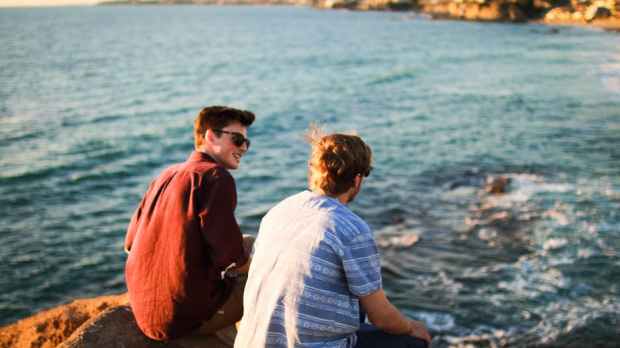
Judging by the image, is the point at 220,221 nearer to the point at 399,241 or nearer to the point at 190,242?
the point at 190,242

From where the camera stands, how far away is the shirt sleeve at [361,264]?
9.23ft

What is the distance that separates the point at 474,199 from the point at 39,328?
10412 millimetres

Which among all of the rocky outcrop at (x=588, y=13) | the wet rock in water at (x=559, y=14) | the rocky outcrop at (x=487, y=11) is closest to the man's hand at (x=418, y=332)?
the rocky outcrop at (x=588, y=13)

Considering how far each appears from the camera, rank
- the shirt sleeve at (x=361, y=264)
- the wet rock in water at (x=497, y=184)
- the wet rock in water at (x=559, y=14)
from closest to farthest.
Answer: the shirt sleeve at (x=361, y=264)
the wet rock in water at (x=497, y=184)
the wet rock in water at (x=559, y=14)

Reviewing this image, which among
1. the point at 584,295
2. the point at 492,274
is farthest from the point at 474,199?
the point at 584,295

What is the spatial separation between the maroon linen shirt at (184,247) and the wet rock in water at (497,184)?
36.6ft

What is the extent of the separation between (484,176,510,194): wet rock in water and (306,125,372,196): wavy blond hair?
11.4 m

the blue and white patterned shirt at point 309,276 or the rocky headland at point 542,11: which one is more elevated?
the rocky headland at point 542,11

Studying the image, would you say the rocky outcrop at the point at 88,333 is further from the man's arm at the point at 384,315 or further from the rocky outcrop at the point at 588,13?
the rocky outcrop at the point at 588,13

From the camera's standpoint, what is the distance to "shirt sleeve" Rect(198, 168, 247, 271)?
3.37 m

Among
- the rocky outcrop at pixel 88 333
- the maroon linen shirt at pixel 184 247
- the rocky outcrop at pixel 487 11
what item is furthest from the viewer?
the rocky outcrop at pixel 487 11

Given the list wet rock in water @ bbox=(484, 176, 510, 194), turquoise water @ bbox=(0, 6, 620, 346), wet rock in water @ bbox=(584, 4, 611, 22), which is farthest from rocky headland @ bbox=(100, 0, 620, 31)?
wet rock in water @ bbox=(484, 176, 510, 194)

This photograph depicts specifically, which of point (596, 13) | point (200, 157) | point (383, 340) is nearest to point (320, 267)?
point (383, 340)

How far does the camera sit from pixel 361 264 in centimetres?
284
